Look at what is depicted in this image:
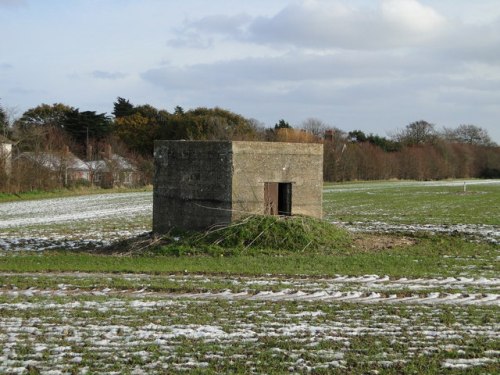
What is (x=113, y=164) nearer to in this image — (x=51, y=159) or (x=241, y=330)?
(x=51, y=159)

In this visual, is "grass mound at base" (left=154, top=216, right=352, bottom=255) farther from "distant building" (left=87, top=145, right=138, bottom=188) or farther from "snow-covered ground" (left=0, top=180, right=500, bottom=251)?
"distant building" (left=87, top=145, right=138, bottom=188)

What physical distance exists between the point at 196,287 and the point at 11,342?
17.0ft

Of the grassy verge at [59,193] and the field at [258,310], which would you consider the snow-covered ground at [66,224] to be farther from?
the grassy verge at [59,193]

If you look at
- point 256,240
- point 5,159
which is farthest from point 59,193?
point 256,240

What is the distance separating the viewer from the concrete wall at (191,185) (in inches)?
803

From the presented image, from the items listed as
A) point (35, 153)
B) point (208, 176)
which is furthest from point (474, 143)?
point (208, 176)

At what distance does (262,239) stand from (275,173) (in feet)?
7.46

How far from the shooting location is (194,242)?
65.6 feet

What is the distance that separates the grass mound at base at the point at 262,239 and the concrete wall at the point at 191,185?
1.85ft

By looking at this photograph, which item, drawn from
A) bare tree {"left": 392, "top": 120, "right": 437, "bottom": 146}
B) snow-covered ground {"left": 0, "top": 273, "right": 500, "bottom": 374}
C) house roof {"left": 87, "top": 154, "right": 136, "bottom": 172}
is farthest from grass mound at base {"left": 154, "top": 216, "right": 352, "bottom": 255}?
bare tree {"left": 392, "top": 120, "right": 437, "bottom": 146}

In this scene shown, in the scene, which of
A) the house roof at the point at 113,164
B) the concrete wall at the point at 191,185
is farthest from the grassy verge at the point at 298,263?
the house roof at the point at 113,164

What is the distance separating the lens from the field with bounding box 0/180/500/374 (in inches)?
319

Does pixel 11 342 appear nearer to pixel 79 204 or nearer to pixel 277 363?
pixel 277 363

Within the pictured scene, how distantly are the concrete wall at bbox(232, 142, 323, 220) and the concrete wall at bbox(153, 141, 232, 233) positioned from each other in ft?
1.15
